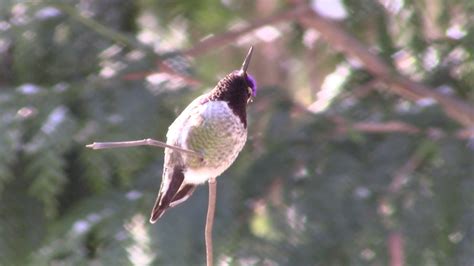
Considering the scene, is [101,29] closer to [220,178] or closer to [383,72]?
[220,178]

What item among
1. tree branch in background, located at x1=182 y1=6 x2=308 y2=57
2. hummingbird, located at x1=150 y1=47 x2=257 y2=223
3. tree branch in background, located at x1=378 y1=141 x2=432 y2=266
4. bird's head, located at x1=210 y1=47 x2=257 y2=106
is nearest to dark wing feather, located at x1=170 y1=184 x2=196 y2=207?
hummingbird, located at x1=150 y1=47 x2=257 y2=223

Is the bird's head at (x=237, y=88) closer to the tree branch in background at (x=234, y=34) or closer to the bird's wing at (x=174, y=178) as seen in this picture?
the bird's wing at (x=174, y=178)

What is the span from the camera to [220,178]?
2.79 meters

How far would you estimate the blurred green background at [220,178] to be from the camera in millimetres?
2615

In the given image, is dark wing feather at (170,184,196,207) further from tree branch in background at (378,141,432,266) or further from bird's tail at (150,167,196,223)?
tree branch in background at (378,141,432,266)

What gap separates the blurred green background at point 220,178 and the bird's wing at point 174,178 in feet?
3.53

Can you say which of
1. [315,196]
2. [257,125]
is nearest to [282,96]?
[257,125]

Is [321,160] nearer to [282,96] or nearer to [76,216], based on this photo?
[282,96]

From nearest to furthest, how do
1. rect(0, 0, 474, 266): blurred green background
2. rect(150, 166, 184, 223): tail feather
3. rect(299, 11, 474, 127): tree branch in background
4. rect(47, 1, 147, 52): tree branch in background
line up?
rect(150, 166, 184, 223): tail feather < rect(0, 0, 474, 266): blurred green background < rect(47, 1, 147, 52): tree branch in background < rect(299, 11, 474, 127): tree branch in background

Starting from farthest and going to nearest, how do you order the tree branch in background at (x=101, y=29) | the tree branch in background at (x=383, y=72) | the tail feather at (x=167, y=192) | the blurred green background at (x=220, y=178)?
the tree branch in background at (x=383, y=72)
the tree branch in background at (x=101, y=29)
the blurred green background at (x=220, y=178)
the tail feather at (x=167, y=192)

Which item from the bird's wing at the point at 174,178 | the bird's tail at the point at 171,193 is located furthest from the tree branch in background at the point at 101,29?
the bird's tail at the point at 171,193

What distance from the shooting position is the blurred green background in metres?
2.62

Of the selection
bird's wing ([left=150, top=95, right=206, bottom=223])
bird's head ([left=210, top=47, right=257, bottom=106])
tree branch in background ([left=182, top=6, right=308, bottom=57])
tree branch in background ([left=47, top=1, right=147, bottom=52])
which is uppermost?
bird's head ([left=210, top=47, right=257, bottom=106])

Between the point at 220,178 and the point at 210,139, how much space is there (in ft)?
4.40
